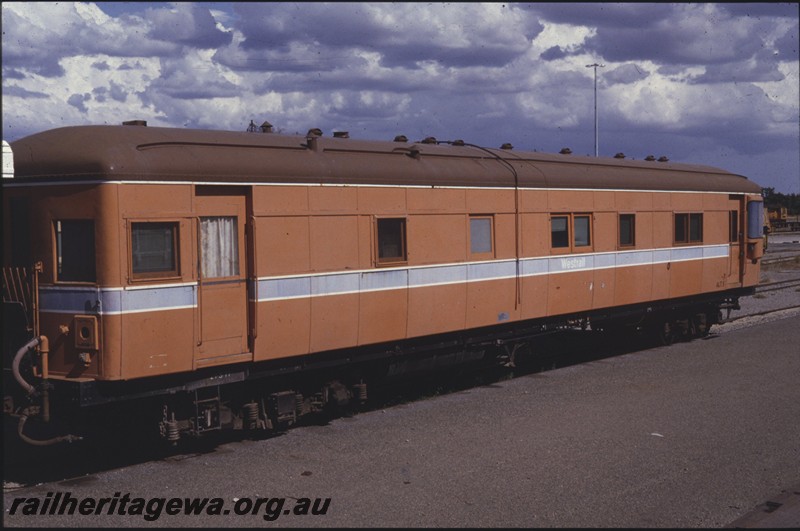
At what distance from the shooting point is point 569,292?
15398mm

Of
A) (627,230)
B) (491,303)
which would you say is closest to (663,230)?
(627,230)

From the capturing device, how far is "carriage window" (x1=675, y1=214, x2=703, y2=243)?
18.5m

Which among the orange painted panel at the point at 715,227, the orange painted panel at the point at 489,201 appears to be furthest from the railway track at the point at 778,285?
the orange painted panel at the point at 489,201

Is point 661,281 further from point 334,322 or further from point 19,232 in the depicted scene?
point 19,232

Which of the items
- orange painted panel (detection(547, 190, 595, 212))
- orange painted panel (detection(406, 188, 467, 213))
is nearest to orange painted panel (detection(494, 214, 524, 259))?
orange painted panel (detection(406, 188, 467, 213))

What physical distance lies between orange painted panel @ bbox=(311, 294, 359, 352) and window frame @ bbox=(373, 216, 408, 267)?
695 mm

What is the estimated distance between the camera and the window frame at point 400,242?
11.9 metres

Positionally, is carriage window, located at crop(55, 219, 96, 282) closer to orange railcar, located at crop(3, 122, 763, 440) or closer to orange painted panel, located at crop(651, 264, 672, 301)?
orange railcar, located at crop(3, 122, 763, 440)

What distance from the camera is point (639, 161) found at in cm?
1848

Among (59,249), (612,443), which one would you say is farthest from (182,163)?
(612,443)

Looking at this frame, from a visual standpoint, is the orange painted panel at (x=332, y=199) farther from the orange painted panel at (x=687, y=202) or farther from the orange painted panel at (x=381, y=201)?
the orange painted panel at (x=687, y=202)

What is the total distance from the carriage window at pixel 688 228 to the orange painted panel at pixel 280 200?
10078 mm

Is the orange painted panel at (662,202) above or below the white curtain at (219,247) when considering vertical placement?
above

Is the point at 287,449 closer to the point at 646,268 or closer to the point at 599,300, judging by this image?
the point at 599,300
